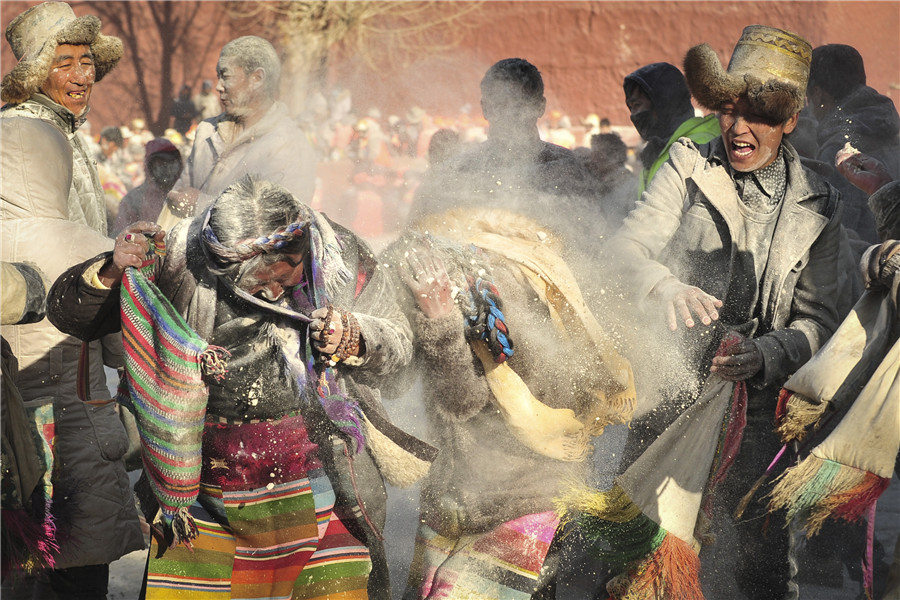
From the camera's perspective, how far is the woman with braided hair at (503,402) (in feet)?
10.8

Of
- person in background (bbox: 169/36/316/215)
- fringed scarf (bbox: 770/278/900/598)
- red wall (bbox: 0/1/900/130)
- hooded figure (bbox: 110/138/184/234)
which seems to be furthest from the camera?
Result: red wall (bbox: 0/1/900/130)

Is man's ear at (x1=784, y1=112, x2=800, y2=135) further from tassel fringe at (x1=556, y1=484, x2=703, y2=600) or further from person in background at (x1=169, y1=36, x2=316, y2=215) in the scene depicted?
person in background at (x1=169, y1=36, x2=316, y2=215)

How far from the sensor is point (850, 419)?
3059 mm

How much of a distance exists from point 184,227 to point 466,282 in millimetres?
943

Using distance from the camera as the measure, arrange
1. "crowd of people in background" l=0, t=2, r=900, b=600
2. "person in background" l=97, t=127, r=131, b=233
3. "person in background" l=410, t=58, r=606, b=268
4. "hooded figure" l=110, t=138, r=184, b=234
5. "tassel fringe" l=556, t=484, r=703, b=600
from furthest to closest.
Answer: "person in background" l=97, t=127, r=131, b=233 < "hooded figure" l=110, t=138, r=184, b=234 < "person in background" l=410, t=58, r=606, b=268 < "tassel fringe" l=556, t=484, r=703, b=600 < "crowd of people in background" l=0, t=2, r=900, b=600

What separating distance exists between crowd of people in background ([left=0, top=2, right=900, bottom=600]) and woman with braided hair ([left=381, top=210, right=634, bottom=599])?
0.04ft

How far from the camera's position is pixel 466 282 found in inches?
128

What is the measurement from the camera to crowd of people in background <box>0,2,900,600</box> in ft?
9.50

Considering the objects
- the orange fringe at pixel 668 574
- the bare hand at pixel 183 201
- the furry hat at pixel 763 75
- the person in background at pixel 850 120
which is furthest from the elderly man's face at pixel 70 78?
the person in background at pixel 850 120

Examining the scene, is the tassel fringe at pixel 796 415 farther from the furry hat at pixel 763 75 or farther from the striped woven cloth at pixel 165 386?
the striped woven cloth at pixel 165 386

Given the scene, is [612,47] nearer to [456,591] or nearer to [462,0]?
[462,0]

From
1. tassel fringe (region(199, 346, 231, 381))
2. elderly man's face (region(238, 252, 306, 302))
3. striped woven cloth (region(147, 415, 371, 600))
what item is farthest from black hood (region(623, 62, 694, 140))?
tassel fringe (region(199, 346, 231, 381))

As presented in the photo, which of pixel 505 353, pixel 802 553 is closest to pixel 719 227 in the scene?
pixel 505 353

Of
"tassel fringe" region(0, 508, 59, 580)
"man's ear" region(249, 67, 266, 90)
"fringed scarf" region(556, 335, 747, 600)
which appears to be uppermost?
"man's ear" region(249, 67, 266, 90)
